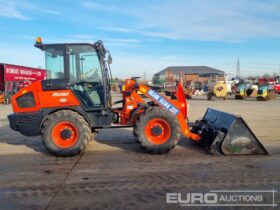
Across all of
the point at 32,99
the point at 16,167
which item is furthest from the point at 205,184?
the point at 32,99

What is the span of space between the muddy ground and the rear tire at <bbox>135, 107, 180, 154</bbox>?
0.23m

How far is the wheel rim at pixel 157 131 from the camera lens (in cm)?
643

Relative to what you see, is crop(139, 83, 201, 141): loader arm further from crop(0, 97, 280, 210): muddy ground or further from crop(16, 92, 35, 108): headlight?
crop(16, 92, 35, 108): headlight

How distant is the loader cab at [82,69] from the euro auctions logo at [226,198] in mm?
3228

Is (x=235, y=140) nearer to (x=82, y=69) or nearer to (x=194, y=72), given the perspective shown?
(x=82, y=69)

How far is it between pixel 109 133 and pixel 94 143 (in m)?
1.42

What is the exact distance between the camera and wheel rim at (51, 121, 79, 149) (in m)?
6.36

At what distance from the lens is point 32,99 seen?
6.55 m

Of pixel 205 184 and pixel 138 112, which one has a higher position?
pixel 138 112

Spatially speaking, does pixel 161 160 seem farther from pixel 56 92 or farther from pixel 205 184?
pixel 56 92

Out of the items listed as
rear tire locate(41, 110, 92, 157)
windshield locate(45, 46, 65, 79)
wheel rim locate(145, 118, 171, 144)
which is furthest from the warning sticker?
windshield locate(45, 46, 65, 79)

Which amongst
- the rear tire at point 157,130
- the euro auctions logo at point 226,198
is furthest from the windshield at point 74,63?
the euro auctions logo at point 226,198

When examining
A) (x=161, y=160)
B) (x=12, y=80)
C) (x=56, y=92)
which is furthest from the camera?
(x=12, y=80)

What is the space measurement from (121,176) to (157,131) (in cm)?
169
